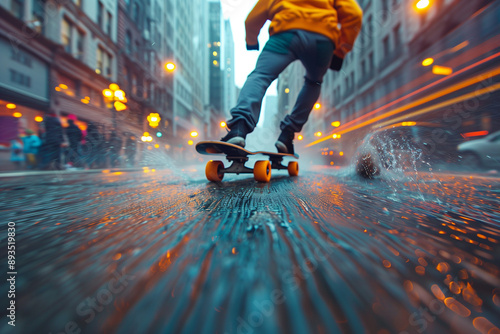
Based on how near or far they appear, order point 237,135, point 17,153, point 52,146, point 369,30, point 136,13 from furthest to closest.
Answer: point 369,30 < point 136,13 < point 17,153 < point 52,146 < point 237,135

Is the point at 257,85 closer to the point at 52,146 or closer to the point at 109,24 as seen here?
the point at 52,146

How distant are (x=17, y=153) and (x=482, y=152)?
10702 mm

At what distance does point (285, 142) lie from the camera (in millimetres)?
2133

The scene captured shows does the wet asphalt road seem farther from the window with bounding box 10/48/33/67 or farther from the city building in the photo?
the window with bounding box 10/48/33/67

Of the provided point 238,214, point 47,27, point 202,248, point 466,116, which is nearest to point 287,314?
point 202,248

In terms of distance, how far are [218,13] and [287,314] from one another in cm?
4456

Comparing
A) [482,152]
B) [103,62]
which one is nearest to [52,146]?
[103,62]

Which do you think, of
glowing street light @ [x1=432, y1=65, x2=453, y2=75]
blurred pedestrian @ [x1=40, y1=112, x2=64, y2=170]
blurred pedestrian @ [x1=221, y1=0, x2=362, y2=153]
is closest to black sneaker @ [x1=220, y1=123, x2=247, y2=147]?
blurred pedestrian @ [x1=221, y1=0, x2=362, y2=153]

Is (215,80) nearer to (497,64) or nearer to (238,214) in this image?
(497,64)

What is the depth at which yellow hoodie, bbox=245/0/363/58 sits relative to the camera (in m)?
1.52

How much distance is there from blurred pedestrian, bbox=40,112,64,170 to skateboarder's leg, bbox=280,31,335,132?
5057 millimetres

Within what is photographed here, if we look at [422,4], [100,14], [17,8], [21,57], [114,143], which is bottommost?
[114,143]

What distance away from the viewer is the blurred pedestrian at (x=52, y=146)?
14.5 ft

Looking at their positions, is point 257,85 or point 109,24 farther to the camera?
point 109,24
